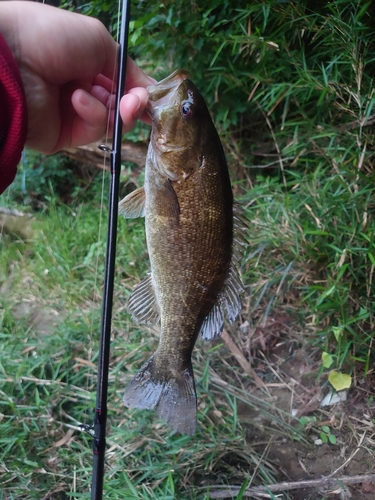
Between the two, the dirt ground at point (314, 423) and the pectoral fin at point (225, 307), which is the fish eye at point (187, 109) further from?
the dirt ground at point (314, 423)

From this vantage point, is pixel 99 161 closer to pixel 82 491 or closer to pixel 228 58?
pixel 228 58

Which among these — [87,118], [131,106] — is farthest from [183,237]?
[87,118]

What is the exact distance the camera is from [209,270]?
4.33ft

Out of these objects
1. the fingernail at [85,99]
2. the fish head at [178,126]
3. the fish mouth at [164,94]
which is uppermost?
the fingernail at [85,99]

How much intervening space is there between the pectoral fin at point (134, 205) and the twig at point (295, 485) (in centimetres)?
137

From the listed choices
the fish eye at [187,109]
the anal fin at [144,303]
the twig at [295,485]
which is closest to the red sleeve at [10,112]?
the fish eye at [187,109]

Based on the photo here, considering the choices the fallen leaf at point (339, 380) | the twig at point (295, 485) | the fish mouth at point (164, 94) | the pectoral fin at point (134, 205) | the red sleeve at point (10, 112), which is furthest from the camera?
the fallen leaf at point (339, 380)

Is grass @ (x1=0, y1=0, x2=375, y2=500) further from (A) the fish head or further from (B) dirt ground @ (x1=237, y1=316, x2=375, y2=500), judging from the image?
(A) the fish head

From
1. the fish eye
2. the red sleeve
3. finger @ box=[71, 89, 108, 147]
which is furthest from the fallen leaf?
the red sleeve

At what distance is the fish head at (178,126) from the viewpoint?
129cm

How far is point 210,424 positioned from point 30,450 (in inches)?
38.1

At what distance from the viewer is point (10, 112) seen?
125cm

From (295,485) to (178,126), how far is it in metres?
1.69

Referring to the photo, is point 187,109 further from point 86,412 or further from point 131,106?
point 86,412
